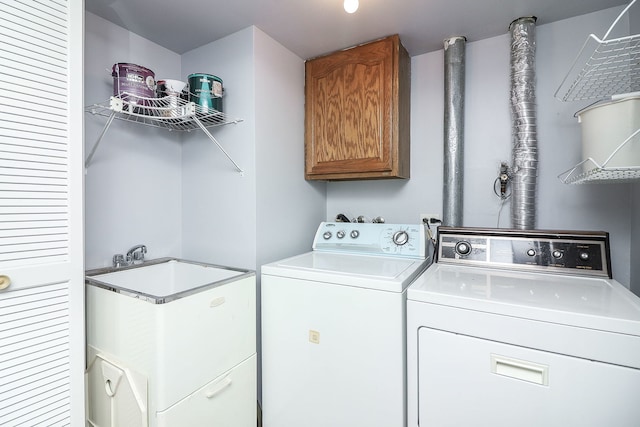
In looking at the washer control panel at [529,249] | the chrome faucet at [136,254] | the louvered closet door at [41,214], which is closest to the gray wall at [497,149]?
the washer control panel at [529,249]

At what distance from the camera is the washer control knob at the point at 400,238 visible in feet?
5.80

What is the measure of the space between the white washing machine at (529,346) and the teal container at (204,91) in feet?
4.71

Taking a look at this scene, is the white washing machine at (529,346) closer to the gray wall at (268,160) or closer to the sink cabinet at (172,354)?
the gray wall at (268,160)

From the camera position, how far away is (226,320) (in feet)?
4.59

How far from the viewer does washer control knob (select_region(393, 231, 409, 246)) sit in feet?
5.80

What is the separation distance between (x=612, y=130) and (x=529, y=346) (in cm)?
88

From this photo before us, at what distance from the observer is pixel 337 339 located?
135cm

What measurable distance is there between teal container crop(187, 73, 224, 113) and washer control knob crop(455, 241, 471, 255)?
159 centimetres

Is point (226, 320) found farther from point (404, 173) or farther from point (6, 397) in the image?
point (404, 173)

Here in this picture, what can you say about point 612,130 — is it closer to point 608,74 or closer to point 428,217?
point 608,74

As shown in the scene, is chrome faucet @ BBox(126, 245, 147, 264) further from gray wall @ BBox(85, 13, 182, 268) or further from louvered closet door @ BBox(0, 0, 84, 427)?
louvered closet door @ BBox(0, 0, 84, 427)

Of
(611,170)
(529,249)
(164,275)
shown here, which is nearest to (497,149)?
(529,249)

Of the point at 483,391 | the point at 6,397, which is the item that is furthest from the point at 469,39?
the point at 6,397

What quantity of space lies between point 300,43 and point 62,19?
1249mm
